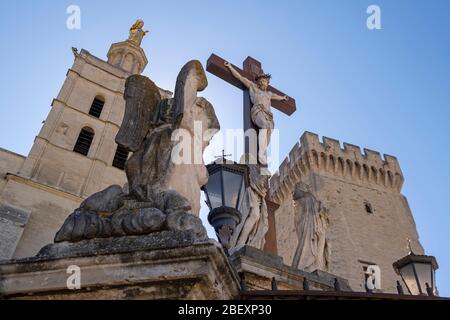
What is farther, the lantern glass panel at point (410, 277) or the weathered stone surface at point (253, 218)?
the weathered stone surface at point (253, 218)

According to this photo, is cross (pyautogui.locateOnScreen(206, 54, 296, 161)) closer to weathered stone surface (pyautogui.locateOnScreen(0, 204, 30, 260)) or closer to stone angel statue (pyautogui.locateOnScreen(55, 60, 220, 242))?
stone angel statue (pyautogui.locateOnScreen(55, 60, 220, 242))

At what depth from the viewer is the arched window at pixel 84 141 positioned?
74.7ft

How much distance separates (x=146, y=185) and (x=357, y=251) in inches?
818

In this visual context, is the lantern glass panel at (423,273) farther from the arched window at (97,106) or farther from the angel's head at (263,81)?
the arched window at (97,106)

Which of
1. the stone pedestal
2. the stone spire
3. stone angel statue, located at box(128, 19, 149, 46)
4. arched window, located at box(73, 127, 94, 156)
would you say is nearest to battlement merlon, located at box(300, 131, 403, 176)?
arched window, located at box(73, 127, 94, 156)

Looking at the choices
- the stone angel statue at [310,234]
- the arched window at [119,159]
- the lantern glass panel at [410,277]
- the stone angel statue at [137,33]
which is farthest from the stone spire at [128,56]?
the lantern glass panel at [410,277]

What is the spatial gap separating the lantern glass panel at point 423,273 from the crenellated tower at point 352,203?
15389mm

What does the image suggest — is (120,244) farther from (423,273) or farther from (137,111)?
(423,273)

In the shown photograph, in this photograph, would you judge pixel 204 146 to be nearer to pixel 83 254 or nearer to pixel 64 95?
pixel 83 254

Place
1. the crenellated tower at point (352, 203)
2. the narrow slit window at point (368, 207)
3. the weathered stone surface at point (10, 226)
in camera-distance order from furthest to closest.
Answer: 1. the narrow slit window at point (368, 207)
2. the crenellated tower at point (352, 203)
3. the weathered stone surface at point (10, 226)

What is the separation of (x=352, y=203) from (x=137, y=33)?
20071mm

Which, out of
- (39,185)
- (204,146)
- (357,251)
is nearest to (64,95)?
(39,185)

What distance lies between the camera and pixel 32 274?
7.25 ft

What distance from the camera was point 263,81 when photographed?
29.5 feet
